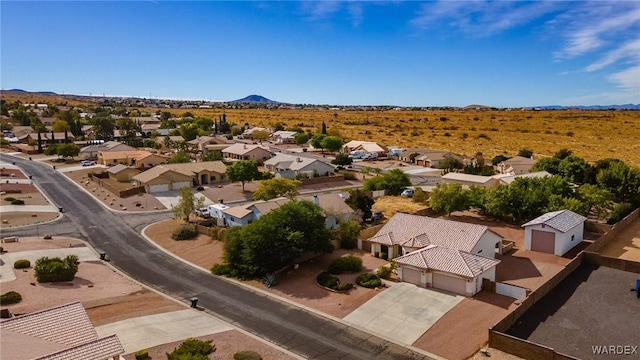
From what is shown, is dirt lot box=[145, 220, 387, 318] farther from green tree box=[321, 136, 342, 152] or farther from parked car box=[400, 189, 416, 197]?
green tree box=[321, 136, 342, 152]

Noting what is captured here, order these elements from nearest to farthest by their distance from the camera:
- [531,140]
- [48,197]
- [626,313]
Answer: [626,313]
[48,197]
[531,140]

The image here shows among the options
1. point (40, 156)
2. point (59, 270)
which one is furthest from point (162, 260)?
point (40, 156)

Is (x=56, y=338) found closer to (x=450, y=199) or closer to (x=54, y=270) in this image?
(x=54, y=270)

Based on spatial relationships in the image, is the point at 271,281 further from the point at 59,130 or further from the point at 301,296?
the point at 59,130

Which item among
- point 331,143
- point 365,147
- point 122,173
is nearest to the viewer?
point 122,173

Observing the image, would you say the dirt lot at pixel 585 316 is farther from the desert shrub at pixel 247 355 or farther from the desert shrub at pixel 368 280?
the desert shrub at pixel 247 355

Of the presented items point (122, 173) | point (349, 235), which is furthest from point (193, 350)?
point (122, 173)
